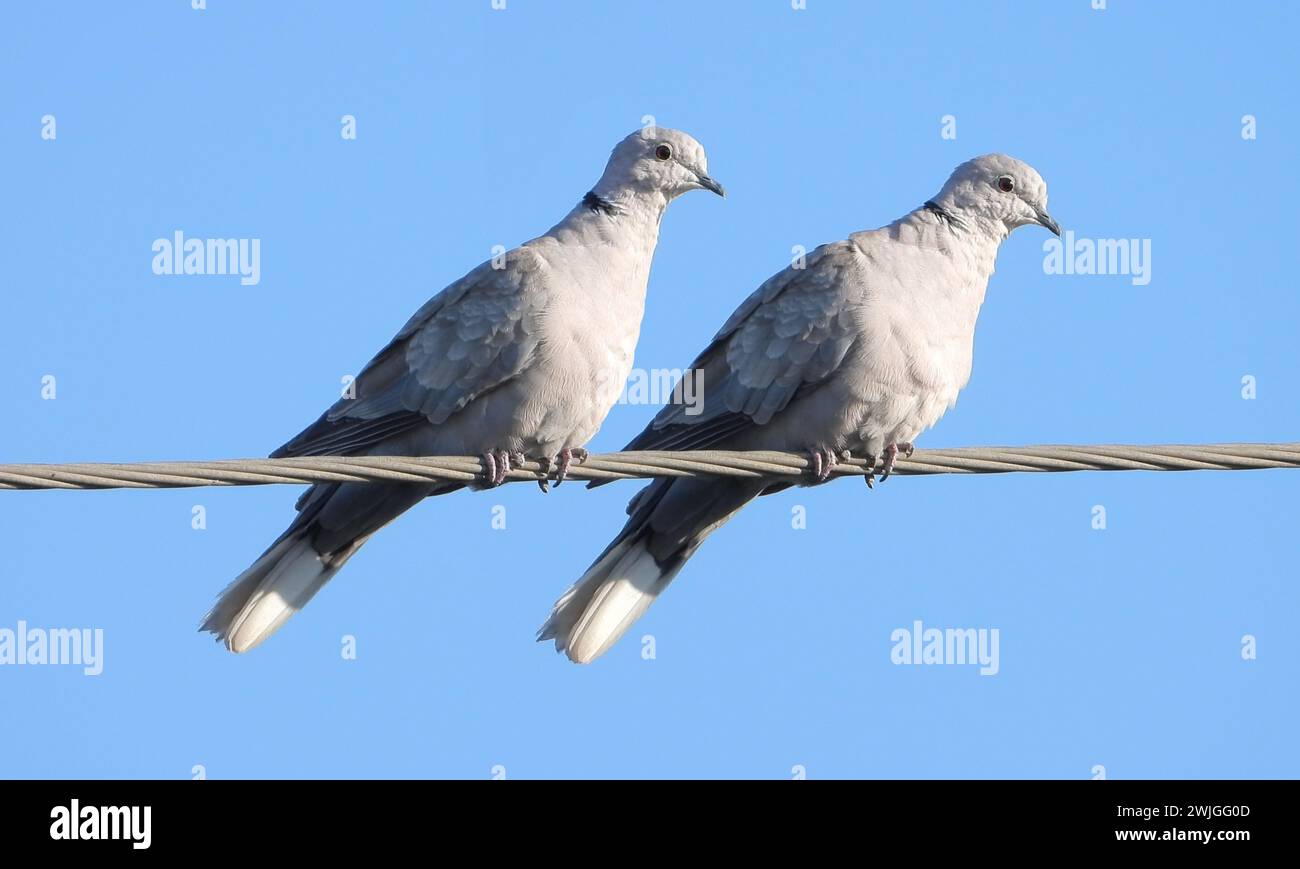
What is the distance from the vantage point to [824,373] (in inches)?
371

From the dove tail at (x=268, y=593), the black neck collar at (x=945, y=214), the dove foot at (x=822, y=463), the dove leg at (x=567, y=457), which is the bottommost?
the dove tail at (x=268, y=593)

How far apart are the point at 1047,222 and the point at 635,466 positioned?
3450 millimetres

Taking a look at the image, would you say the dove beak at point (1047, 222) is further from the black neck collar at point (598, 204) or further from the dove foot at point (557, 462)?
the dove foot at point (557, 462)

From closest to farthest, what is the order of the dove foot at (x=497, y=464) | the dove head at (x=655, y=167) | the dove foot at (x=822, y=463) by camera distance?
the dove foot at (x=497, y=464), the dove foot at (x=822, y=463), the dove head at (x=655, y=167)

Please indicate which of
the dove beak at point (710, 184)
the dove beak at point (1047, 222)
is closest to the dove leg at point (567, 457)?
the dove beak at point (710, 184)

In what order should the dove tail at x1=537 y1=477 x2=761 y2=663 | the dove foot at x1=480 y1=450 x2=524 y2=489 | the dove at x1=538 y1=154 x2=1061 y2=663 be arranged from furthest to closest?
the dove tail at x1=537 y1=477 x2=761 y2=663 → the dove at x1=538 y1=154 x2=1061 y2=663 → the dove foot at x1=480 y1=450 x2=524 y2=489

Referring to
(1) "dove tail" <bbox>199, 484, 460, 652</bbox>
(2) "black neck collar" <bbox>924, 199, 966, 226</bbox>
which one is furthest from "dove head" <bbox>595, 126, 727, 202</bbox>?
(1) "dove tail" <bbox>199, 484, 460, 652</bbox>

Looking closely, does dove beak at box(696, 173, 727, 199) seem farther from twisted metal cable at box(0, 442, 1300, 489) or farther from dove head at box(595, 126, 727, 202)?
twisted metal cable at box(0, 442, 1300, 489)

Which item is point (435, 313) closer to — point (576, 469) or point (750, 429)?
point (750, 429)

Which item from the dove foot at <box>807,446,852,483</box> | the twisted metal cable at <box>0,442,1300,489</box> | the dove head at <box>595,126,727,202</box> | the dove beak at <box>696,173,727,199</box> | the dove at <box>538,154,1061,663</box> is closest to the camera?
the twisted metal cable at <box>0,442,1300,489</box>

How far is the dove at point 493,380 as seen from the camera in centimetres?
927

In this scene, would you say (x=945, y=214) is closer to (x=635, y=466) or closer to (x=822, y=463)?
(x=822, y=463)

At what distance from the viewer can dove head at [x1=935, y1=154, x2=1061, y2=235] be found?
396 inches

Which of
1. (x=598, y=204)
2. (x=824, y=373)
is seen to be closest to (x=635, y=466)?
(x=824, y=373)
